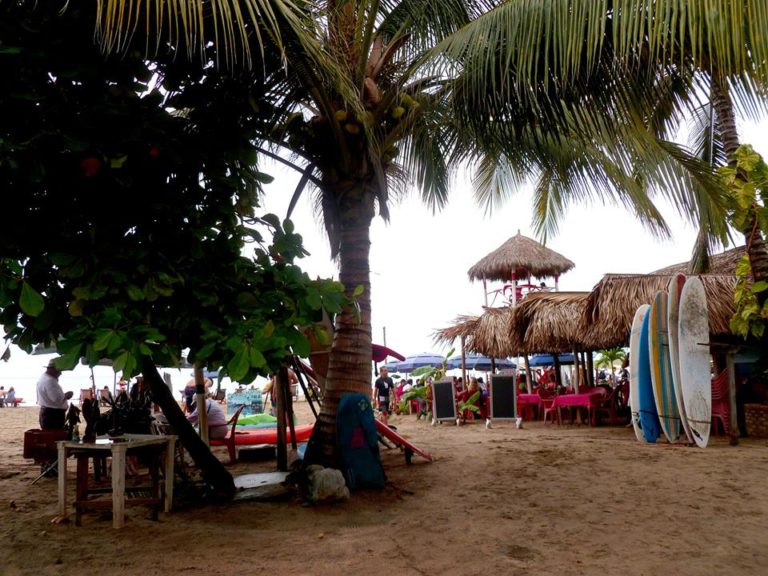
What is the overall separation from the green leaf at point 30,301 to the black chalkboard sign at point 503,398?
30.2 ft

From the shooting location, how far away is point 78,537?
4.25 meters

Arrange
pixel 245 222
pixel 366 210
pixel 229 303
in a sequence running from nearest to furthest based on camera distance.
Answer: pixel 229 303, pixel 245 222, pixel 366 210

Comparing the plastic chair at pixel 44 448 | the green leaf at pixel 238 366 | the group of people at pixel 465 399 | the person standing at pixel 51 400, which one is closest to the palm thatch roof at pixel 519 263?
the group of people at pixel 465 399

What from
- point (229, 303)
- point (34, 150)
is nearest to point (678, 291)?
point (229, 303)

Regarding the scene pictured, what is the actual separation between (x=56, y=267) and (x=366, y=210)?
294cm

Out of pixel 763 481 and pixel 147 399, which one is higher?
pixel 147 399

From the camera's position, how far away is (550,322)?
12.2 meters

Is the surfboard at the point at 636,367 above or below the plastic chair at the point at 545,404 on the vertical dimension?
above

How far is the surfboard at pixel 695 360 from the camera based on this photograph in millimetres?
7574

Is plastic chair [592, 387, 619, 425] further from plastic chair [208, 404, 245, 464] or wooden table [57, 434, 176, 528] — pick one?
wooden table [57, 434, 176, 528]

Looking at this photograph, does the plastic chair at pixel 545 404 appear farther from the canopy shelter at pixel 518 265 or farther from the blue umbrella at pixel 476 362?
the blue umbrella at pixel 476 362

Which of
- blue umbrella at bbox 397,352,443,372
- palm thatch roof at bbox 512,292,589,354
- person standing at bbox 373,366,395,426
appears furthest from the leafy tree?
blue umbrella at bbox 397,352,443,372

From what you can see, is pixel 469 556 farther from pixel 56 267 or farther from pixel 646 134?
pixel 646 134

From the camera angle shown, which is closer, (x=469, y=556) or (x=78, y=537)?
(x=469, y=556)
